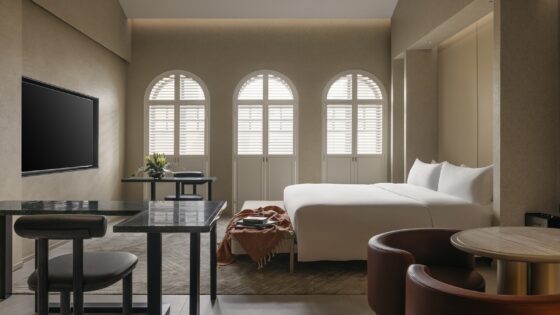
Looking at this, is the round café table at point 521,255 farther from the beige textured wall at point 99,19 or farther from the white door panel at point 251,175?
the white door panel at point 251,175

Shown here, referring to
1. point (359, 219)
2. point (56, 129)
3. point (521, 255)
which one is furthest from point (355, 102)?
point (521, 255)

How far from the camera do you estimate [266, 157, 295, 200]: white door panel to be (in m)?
7.08

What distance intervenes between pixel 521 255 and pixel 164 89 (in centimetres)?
621

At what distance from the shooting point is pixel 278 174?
23.3 feet

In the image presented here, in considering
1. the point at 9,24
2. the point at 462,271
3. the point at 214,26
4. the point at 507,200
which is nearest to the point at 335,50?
the point at 214,26

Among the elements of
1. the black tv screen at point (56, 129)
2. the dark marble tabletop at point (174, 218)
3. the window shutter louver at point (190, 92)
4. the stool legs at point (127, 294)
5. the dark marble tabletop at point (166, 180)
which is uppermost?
the window shutter louver at point (190, 92)

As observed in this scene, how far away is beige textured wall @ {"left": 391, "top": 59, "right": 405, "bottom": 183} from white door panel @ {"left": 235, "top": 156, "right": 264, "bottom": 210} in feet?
6.83

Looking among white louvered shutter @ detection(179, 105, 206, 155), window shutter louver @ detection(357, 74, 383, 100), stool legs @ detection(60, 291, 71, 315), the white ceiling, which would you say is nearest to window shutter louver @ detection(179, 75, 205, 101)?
white louvered shutter @ detection(179, 105, 206, 155)

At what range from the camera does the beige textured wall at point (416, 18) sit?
15.7 feet

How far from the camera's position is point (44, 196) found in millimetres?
4520

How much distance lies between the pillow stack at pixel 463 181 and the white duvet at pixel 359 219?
0.14 metres

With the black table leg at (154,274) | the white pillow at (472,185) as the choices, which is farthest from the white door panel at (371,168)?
the black table leg at (154,274)

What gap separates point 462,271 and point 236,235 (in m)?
1.90

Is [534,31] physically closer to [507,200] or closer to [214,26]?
[507,200]
